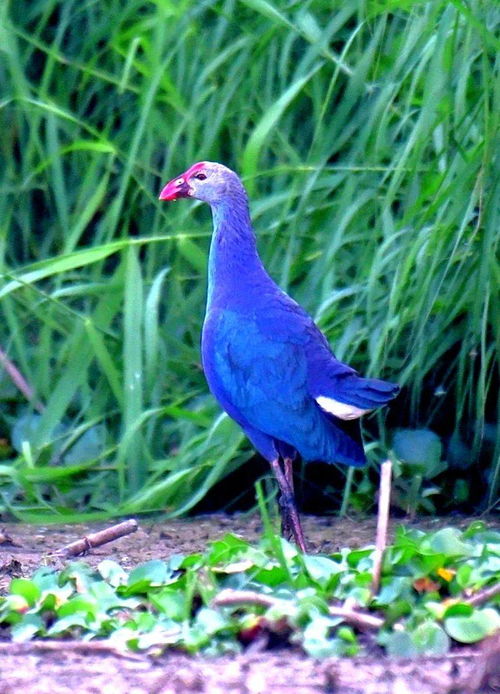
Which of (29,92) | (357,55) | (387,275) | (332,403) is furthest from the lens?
(29,92)

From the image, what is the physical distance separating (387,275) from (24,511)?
116 centimetres

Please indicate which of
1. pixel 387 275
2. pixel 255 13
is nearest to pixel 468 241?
pixel 387 275

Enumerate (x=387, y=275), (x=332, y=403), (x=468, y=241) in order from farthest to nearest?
1. (x=387, y=275)
2. (x=468, y=241)
3. (x=332, y=403)

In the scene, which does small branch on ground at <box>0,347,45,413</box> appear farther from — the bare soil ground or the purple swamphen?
the bare soil ground

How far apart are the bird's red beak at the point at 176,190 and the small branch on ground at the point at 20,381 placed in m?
0.78

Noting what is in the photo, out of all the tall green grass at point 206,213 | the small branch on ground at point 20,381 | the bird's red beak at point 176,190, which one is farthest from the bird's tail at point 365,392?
the small branch on ground at point 20,381

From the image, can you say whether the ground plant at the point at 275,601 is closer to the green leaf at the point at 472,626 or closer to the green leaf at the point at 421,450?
the green leaf at the point at 472,626

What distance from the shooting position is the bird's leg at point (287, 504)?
347 centimetres

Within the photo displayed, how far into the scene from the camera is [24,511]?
13.2 feet

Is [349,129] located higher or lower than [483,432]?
higher

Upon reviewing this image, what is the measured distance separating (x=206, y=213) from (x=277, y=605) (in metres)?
2.33

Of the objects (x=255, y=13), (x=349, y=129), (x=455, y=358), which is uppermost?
(x=255, y=13)

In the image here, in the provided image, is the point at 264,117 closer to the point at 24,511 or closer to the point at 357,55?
the point at 357,55

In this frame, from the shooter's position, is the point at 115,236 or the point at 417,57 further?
the point at 115,236
